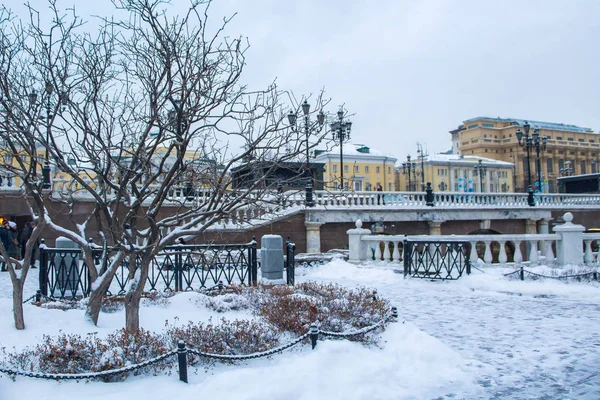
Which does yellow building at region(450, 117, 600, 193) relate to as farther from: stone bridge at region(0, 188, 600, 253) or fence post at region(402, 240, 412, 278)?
fence post at region(402, 240, 412, 278)

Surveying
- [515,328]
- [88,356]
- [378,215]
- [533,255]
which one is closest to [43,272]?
[88,356]

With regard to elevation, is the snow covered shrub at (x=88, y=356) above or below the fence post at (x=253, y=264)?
below

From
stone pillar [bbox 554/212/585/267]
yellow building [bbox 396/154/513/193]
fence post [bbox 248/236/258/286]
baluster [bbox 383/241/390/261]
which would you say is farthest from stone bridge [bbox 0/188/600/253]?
yellow building [bbox 396/154/513/193]

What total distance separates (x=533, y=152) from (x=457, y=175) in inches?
726

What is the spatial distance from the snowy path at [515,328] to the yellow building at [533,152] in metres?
95.7

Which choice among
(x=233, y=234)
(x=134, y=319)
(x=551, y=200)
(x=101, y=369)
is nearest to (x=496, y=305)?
(x=134, y=319)

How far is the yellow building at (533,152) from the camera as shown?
4218 inches

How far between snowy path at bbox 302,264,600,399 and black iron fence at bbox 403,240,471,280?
44 cm

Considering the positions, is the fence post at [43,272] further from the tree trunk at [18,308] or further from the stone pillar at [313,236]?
the stone pillar at [313,236]

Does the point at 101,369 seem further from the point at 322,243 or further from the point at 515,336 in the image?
the point at 322,243

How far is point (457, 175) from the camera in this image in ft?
326

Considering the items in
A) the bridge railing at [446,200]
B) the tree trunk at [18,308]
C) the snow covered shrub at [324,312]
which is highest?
the bridge railing at [446,200]

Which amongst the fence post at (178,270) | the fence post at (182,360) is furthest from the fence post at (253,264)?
the fence post at (182,360)

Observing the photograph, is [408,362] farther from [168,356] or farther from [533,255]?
[533,255]
